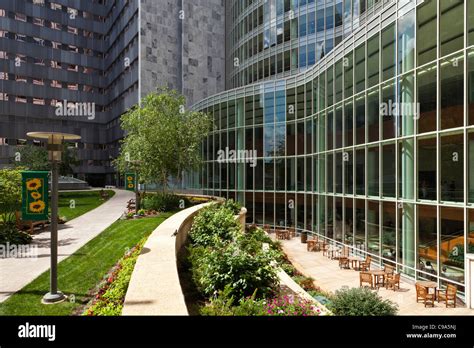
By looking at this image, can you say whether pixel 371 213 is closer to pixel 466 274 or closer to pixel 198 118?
pixel 466 274

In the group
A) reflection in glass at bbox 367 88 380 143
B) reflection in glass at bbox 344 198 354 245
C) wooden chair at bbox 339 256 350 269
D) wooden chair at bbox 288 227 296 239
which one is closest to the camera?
wooden chair at bbox 339 256 350 269

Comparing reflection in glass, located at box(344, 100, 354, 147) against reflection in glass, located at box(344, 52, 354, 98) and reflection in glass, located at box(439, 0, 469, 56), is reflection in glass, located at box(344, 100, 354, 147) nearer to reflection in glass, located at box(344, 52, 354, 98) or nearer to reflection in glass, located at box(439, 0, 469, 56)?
reflection in glass, located at box(344, 52, 354, 98)

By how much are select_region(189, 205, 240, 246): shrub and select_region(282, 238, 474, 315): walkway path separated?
4.91m

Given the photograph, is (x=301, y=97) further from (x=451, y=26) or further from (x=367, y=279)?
(x=367, y=279)

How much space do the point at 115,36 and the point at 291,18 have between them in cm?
3830

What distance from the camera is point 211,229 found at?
12.7 m

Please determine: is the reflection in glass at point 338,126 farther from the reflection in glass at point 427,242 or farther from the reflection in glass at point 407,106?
the reflection in glass at point 427,242

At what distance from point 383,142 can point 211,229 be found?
1095cm

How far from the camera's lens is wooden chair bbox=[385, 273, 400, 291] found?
575 inches

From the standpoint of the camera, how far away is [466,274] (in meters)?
12.5

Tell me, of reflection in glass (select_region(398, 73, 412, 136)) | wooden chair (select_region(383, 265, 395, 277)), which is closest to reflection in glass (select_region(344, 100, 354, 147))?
reflection in glass (select_region(398, 73, 412, 136))

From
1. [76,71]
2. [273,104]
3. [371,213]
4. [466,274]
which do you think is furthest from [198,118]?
[76,71]

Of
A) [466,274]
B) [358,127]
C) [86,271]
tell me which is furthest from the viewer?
[358,127]

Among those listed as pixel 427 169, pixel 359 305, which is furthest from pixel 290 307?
pixel 427 169
